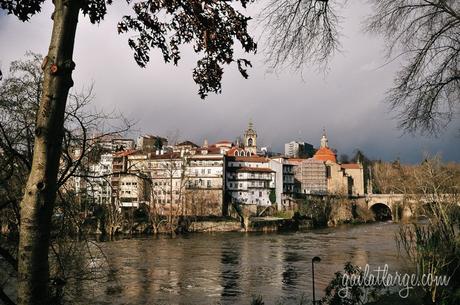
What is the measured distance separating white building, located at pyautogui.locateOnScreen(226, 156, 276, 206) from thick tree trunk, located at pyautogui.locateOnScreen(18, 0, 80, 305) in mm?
76704

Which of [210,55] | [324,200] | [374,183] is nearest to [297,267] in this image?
[210,55]

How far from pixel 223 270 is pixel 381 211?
86670mm

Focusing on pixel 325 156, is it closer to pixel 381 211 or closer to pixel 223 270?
pixel 381 211

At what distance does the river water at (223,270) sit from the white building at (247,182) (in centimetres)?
3751

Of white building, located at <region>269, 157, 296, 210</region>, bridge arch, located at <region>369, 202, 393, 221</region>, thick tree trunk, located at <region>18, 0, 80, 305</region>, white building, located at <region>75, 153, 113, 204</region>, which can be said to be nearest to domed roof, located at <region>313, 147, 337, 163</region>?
bridge arch, located at <region>369, 202, 393, 221</region>

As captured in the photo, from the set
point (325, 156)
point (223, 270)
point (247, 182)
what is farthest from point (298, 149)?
point (223, 270)

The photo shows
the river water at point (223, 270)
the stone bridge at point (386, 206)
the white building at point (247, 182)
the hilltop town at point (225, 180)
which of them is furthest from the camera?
the stone bridge at point (386, 206)

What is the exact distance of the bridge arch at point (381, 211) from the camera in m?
98.4

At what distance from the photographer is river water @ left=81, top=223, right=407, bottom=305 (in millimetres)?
18689

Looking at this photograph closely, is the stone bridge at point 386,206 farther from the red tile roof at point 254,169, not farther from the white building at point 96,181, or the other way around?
the white building at point 96,181

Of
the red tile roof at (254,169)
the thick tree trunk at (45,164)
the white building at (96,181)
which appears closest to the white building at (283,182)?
the red tile roof at (254,169)

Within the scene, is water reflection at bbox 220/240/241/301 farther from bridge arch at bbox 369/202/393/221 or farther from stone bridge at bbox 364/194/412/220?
bridge arch at bbox 369/202/393/221

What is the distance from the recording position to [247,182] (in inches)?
3182

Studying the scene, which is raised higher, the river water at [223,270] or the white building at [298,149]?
the white building at [298,149]
